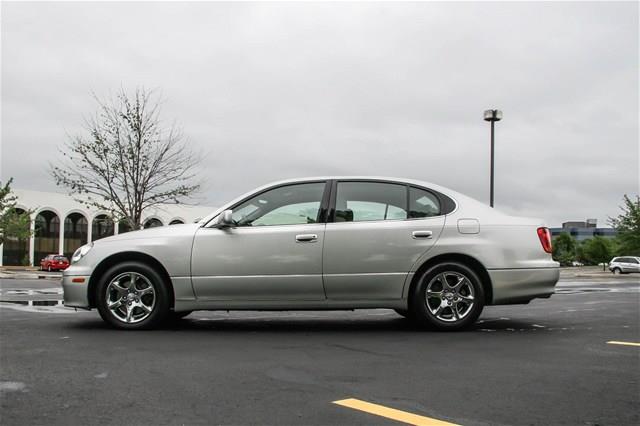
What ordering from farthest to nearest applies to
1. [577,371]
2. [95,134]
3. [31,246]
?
[31,246]
[95,134]
[577,371]

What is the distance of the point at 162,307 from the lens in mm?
6918

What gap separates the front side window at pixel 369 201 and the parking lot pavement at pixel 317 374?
1.22m

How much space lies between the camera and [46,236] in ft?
210

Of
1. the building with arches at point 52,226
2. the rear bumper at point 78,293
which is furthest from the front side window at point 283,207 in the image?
the building with arches at point 52,226

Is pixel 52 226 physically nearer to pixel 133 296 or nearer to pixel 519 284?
pixel 133 296

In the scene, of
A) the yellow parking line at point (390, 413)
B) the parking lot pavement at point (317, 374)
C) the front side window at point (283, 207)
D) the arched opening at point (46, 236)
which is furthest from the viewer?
the arched opening at point (46, 236)

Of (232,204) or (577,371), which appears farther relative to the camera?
(232,204)

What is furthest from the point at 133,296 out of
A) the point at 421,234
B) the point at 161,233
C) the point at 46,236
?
the point at 46,236

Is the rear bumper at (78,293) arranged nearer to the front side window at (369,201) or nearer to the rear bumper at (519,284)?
the front side window at (369,201)

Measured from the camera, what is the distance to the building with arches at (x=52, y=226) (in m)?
60.4

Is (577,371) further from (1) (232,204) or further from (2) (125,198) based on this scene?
(2) (125,198)

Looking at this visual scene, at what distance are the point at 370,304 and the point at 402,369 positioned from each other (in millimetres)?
2103

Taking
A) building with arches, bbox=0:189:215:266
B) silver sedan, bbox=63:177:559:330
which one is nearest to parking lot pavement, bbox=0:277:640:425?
silver sedan, bbox=63:177:559:330

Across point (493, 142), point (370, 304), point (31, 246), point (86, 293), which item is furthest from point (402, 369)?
point (31, 246)
